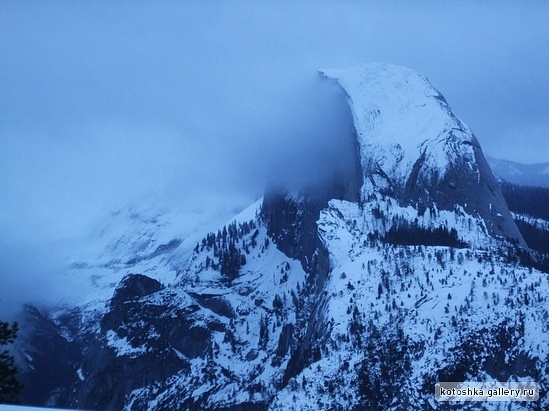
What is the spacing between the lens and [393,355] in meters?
139

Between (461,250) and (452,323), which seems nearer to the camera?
(452,323)

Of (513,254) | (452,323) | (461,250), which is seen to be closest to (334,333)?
(452,323)

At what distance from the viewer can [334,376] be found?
142250mm

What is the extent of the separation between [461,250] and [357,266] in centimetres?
2456

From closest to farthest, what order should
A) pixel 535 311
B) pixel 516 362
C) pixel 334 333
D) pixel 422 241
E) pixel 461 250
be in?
pixel 516 362
pixel 535 311
pixel 334 333
pixel 461 250
pixel 422 241

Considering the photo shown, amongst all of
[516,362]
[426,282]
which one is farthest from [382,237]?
[516,362]

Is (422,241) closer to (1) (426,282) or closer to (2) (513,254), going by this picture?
(2) (513,254)

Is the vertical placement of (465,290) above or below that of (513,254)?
below

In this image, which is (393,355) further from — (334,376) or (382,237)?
(382,237)

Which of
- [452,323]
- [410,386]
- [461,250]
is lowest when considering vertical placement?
[410,386]

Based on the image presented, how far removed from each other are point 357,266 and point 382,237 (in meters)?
24.2

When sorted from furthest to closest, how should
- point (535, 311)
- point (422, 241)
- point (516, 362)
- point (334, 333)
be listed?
point (422, 241) < point (334, 333) < point (535, 311) < point (516, 362)

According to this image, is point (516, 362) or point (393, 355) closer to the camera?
point (516, 362)

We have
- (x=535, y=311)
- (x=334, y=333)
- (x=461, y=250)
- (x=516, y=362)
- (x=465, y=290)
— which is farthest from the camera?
(x=461, y=250)
